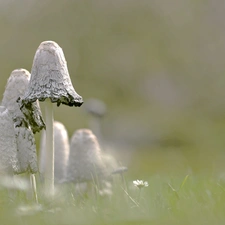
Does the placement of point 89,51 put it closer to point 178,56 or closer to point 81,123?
point 178,56

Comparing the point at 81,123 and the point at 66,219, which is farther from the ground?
the point at 81,123

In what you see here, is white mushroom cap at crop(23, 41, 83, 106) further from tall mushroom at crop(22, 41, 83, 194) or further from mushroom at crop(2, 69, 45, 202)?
mushroom at crop(2, 69, 45, 202)

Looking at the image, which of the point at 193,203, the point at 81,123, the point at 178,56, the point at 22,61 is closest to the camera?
the point at 193,203

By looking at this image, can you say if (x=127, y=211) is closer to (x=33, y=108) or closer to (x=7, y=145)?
(x=7, y=145)

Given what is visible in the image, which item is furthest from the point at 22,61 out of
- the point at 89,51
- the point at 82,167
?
the point at 82,167

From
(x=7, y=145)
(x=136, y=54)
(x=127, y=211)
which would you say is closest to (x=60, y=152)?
(x=7, y=145)

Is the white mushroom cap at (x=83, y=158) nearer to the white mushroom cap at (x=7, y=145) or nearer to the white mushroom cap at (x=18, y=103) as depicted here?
the white mushroom cap at (x=18, y=103)
